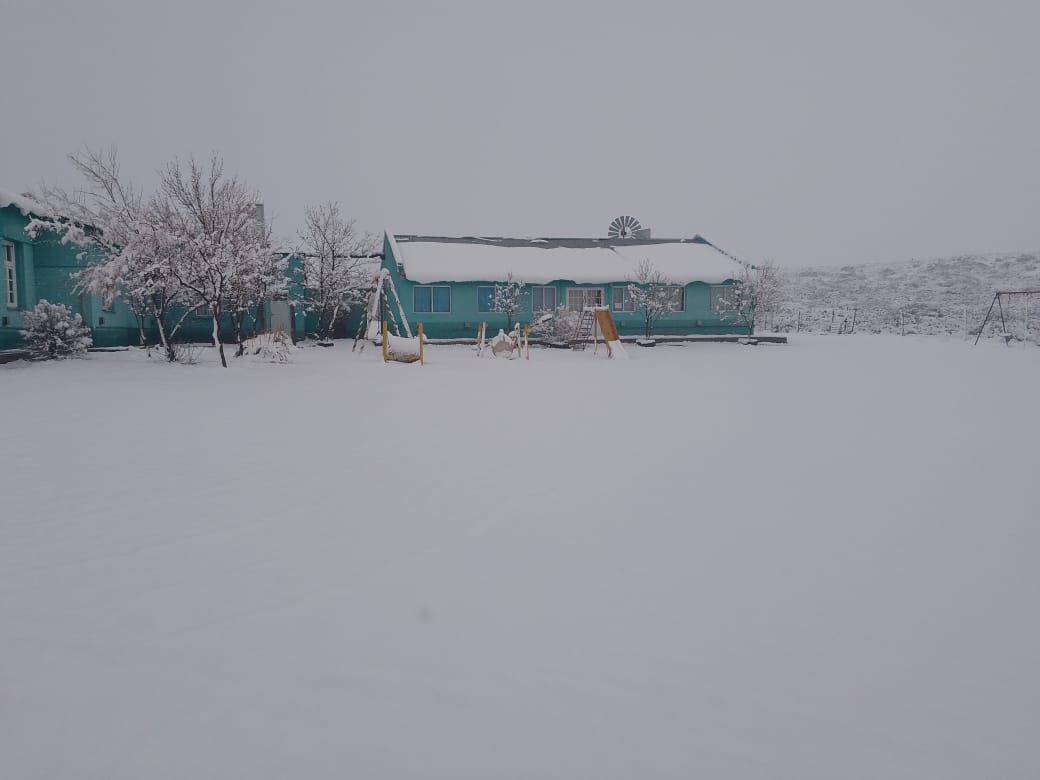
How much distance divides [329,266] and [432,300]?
Answer: 185 inches

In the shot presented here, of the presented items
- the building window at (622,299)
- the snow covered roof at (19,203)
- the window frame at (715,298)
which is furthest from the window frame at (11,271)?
the window frame at (715,298)

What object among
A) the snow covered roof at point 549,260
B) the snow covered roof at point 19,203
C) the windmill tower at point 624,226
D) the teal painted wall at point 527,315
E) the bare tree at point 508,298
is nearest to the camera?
the snow covered roof at point 19,203

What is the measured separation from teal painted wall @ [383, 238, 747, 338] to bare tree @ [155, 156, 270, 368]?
8.78 meters

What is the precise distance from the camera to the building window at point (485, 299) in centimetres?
2484

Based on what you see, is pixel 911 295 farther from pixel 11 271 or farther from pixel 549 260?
pixel 11 271

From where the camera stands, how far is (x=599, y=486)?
4914mm

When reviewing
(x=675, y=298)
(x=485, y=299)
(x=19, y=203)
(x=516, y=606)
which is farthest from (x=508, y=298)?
(x=516, y=606)

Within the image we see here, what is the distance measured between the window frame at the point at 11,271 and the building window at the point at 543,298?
16859 millimetres

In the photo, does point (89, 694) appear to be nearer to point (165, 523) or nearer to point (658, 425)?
point (165, 523)

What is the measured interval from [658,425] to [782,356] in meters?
13.1

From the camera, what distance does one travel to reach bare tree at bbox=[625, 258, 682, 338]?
24469 mm

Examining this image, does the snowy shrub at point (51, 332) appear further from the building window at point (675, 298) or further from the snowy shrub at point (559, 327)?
the building window at point (675, 298)

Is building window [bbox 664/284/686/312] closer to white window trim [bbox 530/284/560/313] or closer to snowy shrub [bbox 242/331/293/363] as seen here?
white window trim [bbox 530/284/560/313]

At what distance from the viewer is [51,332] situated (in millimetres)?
14633
